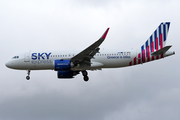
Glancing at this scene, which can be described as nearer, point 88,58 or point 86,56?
point 86,56

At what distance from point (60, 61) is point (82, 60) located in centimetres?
230

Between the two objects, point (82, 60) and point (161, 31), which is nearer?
point (82, 60)

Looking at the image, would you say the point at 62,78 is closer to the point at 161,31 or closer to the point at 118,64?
the point at 118,64

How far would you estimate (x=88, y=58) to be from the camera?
37031 millimetres

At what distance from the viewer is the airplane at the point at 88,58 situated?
3675cm

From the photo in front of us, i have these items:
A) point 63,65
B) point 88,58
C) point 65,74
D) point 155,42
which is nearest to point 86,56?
point 88,58

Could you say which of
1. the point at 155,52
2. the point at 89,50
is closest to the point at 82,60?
the point at 89,50

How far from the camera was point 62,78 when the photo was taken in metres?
40.5

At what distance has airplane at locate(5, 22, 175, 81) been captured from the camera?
36.8 meters

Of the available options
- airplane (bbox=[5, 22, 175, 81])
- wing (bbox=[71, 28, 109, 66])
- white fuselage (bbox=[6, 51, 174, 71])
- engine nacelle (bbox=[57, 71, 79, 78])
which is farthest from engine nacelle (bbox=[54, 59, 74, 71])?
engine nacelle (bbox=[57, 71, 79, 78])

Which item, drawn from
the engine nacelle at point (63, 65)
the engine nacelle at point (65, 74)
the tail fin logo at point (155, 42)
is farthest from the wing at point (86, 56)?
the tail fin logo at point (155, 42)

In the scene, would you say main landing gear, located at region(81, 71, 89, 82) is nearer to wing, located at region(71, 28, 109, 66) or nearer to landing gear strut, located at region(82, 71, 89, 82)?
landing gear strut, located at region(82, 71, 89, 82)

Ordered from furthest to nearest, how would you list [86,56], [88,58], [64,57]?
[64,57] < [88,58] < [86,56]

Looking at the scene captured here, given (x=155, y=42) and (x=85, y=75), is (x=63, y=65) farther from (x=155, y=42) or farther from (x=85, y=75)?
(x=155, y=42)
